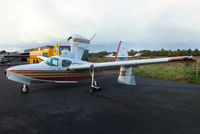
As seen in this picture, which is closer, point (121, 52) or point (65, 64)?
point (65, 64)

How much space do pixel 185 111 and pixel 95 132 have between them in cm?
395

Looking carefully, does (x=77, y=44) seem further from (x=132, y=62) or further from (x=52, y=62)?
(x=132, y=62)

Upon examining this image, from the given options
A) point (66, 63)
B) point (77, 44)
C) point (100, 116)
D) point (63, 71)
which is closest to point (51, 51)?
point (77, 44)

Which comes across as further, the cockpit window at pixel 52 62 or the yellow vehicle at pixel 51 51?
the yellow vehicle at pixel 51 51

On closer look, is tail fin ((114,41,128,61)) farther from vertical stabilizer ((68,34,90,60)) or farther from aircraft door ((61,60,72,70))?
aircraft door ((61,60,72,70))

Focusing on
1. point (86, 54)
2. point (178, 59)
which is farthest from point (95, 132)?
point (86, 54)

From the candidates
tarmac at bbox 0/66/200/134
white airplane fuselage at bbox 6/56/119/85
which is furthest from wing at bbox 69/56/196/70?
tarmac at bbox 0/66/200/134

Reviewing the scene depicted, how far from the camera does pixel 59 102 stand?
18.7ft

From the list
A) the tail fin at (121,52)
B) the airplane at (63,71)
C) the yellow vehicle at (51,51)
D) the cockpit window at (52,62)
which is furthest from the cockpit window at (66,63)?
the yellow vehicle at (51,51)

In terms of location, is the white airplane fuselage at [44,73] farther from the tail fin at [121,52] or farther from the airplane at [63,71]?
the tail fin at [121,52]

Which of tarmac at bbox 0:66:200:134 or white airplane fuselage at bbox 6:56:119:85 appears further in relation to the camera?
white airplane fuselage at bbox 6:56:119:85

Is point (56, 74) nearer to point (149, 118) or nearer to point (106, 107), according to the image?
point (106, 107)

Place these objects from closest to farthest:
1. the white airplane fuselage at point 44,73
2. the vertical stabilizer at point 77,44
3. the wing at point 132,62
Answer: the wing at point 132,62 < the white airplane fuselage at point 44,73 < the vertical stabilizer at point 77,44

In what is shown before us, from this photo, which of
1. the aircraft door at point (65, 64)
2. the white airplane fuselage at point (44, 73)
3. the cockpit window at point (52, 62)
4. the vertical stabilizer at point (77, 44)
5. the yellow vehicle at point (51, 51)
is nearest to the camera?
the white airplane fuselage at point (44, 73)
